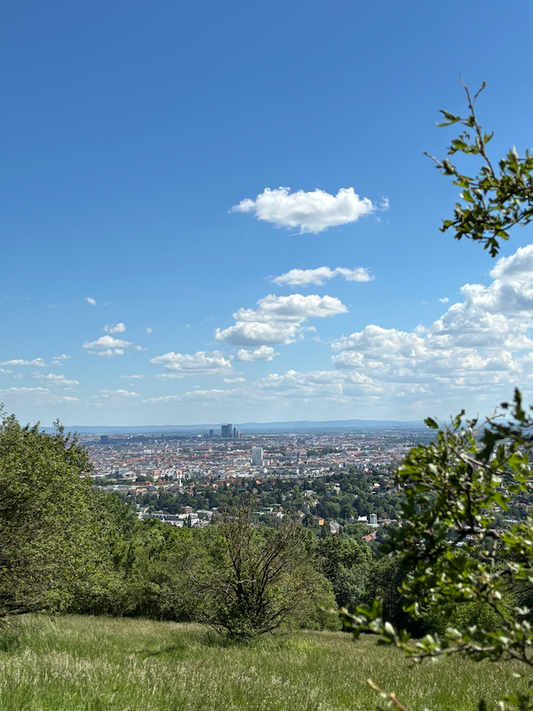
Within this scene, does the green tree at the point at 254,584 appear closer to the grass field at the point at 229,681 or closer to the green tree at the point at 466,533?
the grass field at the point at 229,681

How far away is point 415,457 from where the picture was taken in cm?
237

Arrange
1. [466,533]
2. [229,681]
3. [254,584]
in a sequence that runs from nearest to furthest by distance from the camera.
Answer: [466,533], [229,681], [254,584]

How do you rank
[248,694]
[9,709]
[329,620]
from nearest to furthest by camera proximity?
[9,709]
[248,694]
[329,620]

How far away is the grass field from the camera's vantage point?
18.4 feet

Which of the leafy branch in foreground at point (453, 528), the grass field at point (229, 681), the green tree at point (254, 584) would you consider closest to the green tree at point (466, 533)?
the leafy branch in foreground at point (453, 528)

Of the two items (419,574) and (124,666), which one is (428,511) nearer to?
(419,574)

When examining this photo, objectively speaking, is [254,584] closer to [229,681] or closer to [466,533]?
[229,681]

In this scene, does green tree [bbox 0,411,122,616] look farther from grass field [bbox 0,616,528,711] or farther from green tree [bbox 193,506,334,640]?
green tree [bbox 193,506,334,640]

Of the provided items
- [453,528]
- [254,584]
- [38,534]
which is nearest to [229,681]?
[453,528]

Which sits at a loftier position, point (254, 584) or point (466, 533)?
point (466, 533)

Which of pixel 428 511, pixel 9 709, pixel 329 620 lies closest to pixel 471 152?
pixel 428 511

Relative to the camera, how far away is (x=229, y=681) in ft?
24.9

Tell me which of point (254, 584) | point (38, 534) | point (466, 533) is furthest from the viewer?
point (254, 584)

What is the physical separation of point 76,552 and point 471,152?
1549 cm
